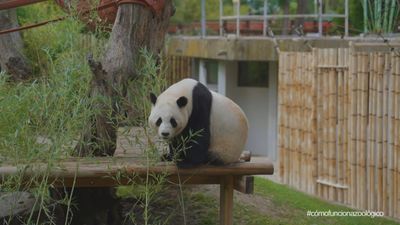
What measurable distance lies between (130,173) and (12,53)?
277cm

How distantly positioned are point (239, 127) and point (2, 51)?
3.02 m

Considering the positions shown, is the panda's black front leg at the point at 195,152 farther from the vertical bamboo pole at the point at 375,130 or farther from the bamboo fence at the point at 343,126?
the vertical bamboo pole at the point at 375,130

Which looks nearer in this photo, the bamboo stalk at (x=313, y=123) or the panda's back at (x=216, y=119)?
the panda's back at (x=216, y=119)

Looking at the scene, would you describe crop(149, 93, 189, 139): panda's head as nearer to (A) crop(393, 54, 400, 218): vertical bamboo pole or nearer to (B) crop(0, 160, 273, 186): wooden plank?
(B) crop(0, 160, 273, 186): wooden plank

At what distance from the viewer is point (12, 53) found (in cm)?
677

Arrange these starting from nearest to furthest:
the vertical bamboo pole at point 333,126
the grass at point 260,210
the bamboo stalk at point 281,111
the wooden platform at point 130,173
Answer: the wooden platform at point 130,173
the grass at point 260,210
the vertical bamboo pole at point 333,126
the bamboo stalk at point 281,111

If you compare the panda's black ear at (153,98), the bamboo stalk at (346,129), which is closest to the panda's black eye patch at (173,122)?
the panda's black ear at (153,98)

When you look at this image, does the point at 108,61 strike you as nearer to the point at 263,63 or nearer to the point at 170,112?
the point at 170,112

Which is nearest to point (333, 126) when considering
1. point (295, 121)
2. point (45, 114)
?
point (295, 121)

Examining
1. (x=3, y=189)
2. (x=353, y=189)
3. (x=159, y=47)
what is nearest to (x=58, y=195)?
(x=3, y=189)

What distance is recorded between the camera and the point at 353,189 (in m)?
8.33

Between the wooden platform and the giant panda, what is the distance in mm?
81

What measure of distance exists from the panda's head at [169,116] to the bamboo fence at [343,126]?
3.77 m

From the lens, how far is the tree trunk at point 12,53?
6.70 meters
